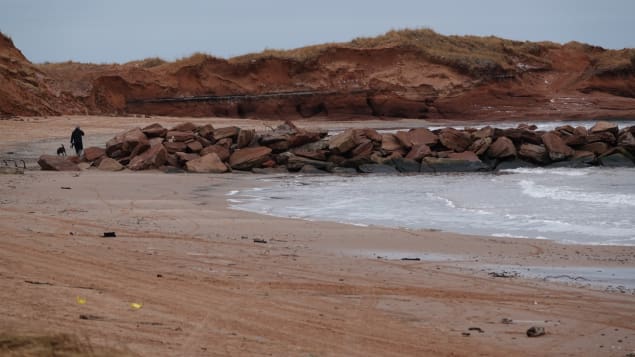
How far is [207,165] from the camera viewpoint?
71.9ft

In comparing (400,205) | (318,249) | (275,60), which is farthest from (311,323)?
(275,60)

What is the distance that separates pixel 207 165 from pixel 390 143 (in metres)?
5.40

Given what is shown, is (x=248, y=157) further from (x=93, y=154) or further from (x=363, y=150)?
(x=93, y=154)

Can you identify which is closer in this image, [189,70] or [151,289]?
[151,289]

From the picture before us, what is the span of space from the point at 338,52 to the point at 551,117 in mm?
11910

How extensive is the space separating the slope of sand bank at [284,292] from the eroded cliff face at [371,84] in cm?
3219

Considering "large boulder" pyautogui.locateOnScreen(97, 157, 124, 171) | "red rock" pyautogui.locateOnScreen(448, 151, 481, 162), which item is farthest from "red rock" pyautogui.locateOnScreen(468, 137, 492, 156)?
"large boulder" pyautogui.locateOnScreen(97, 157, 124, 171)

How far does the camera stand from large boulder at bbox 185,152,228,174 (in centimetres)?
2169

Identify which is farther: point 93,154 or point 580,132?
point 580,132

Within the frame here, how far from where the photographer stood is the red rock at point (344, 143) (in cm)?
2356

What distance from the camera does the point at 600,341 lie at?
240 inches

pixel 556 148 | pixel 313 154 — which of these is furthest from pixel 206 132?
pixel 556 148

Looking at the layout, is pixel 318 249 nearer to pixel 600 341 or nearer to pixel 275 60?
pixel 600 341

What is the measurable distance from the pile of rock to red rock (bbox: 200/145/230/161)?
25mm
